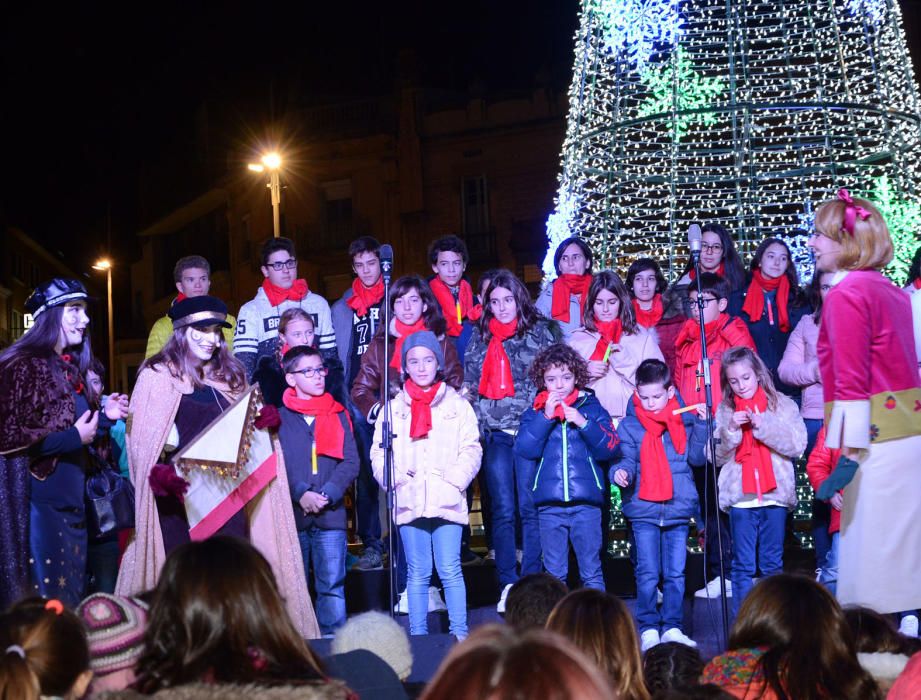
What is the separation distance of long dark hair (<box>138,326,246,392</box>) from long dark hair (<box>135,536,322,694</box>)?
292cm

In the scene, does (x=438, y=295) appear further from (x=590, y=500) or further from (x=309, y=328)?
(x=590, y=500)

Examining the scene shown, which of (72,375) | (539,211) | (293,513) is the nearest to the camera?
(72,375)

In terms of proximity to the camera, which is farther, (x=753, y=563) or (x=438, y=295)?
(x=438, y=295)

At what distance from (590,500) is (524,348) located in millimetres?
1059

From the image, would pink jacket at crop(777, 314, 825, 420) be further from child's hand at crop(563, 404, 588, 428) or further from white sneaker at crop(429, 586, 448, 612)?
white sneaker at crop(429, 586, 448, 612)

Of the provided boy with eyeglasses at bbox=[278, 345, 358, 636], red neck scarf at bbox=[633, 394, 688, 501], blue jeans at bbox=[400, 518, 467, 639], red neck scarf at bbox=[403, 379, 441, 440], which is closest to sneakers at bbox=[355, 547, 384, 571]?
boy with eyeglasses at bbox=[278, 345, 358, 636]

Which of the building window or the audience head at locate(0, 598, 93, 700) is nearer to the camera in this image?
the audience head at locate(0, 598, 93, 700)

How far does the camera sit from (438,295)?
296 inches

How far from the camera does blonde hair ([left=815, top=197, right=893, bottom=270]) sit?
4.50 meters

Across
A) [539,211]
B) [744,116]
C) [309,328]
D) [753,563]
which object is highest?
[539,211]

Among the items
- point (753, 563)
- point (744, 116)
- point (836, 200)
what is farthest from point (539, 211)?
point (836, 200)

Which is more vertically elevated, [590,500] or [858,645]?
[590,500]

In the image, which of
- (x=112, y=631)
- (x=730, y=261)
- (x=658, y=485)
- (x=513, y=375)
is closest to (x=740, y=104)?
(x=730, y=261)

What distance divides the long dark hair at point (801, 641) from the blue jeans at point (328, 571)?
3211 mm
